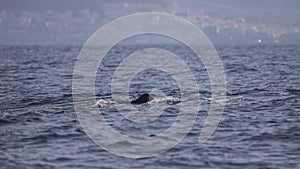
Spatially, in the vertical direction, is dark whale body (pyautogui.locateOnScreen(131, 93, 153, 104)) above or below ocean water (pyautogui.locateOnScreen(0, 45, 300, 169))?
above

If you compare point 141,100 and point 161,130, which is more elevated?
point 141,100

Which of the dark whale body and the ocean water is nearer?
the ocean water

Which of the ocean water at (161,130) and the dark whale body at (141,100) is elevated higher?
the dark whale body at (141,100)

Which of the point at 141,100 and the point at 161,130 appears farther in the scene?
the point at 141,100

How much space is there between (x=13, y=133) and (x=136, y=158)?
20.4ft

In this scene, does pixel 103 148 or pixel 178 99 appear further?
pixel 178 99

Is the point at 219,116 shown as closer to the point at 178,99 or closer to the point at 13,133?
the point at 178,99

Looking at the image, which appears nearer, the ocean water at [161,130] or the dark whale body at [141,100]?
the ocean water at [161,130]

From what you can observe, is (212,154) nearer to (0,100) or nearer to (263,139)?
(263,139)

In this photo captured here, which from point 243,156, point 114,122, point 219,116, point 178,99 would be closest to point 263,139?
point 243,156

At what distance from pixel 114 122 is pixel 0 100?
11.2m

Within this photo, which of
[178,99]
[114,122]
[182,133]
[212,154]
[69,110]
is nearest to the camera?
[212,154]

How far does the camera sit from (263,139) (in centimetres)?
1994

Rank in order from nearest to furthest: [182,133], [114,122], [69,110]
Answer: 1. [182,133]
2. [114,122]
3. [69,110]
